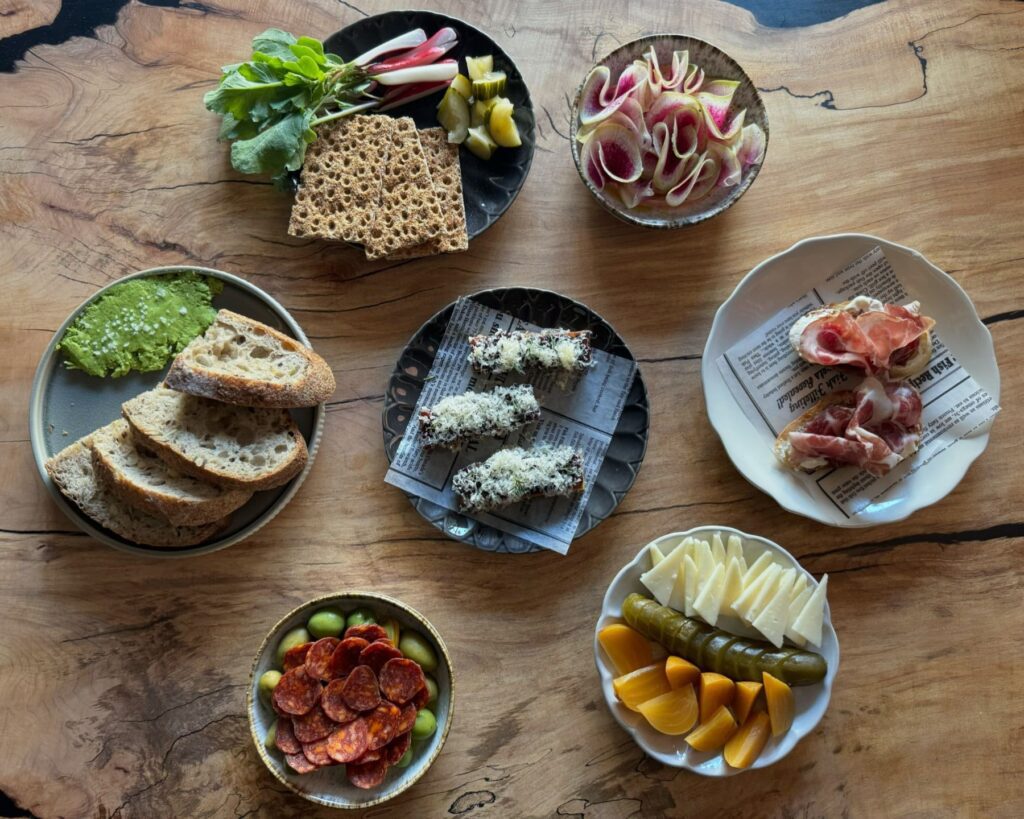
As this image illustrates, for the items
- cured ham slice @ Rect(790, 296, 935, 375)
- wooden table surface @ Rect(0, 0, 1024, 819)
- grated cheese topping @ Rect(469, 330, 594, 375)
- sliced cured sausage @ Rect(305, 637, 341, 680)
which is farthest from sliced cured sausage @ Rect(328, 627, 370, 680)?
cured ham slice @ Rect(790, 296, 935, 375)

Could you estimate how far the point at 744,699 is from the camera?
6.33 feet

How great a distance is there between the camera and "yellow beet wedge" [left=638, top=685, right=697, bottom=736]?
6.31ft

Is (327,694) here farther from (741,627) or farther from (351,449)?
(741,627)

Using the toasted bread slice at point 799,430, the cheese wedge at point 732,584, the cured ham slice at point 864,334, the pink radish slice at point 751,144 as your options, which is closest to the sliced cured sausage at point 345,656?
the cheese wedge at point 732,584

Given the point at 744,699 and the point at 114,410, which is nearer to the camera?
the point at 744,699

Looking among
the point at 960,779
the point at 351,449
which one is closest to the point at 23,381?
the point at 351,449

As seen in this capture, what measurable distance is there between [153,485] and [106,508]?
15cm

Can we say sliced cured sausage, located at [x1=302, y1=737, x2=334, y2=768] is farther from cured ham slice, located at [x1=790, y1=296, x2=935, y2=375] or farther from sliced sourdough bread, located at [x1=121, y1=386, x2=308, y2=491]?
cured ham slice, located at [x1=790, y1=296, x2=935, y2=375]

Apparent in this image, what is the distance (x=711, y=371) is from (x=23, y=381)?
178cm

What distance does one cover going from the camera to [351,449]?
2.12m

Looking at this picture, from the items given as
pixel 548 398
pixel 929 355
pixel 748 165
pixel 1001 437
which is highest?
pixel 748 165

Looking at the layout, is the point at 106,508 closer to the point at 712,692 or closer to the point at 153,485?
the point at 153,485

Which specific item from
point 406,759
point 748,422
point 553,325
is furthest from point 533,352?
point 406,759

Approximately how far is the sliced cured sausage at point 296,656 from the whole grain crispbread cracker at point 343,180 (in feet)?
3.26
